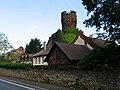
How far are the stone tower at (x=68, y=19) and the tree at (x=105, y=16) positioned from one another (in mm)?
43824

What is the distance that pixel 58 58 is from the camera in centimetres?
4494

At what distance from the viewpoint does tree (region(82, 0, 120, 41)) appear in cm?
2172

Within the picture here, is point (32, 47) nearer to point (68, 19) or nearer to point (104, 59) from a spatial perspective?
point (68, 19)

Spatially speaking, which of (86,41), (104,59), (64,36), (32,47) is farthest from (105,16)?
(32,47)

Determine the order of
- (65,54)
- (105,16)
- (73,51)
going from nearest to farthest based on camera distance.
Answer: (105,16) → (65,54) → (73,51)

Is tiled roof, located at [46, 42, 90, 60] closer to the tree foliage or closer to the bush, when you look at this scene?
the tree foliage

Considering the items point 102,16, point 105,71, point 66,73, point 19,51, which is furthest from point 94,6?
point 19,51

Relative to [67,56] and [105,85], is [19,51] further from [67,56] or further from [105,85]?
[105,85]

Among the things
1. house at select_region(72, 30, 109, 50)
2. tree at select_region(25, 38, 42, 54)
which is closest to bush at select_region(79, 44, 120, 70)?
house at select_region(72, 30, 109, 50)

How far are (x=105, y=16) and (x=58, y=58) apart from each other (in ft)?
76.2

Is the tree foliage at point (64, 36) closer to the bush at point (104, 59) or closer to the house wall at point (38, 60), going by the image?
the house wall at point (38, 60)

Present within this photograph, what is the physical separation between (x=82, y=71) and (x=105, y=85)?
Answer: 11.8 feet

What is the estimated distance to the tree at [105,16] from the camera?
21.7 metres

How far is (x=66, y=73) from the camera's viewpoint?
2759 cm
